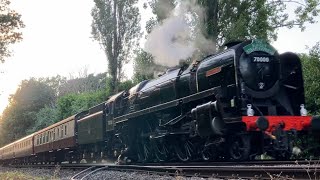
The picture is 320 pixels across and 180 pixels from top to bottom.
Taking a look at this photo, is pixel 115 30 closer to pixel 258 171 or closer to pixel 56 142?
pixel 56 142

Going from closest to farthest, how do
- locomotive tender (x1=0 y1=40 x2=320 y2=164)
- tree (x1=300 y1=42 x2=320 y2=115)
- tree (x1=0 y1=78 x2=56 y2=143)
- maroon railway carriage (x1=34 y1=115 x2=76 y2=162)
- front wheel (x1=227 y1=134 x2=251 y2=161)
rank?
locomotive tender (x1=0 y1=40 x2=320 y2=164), front wheel (x1=227 y1=134 x2=251 y2=161), tree (x1=300 y1=42 x2=320 y2=115), maroon railway carriage (x1=34 y1=115 x2=76 y2=162), tree (x1=0 y1=78 x2=56 y2=143)

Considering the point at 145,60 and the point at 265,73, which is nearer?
the point at 265,73

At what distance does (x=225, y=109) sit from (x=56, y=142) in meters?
16.9

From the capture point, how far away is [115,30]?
32.6m

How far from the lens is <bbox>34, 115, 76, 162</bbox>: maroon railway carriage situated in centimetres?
2273

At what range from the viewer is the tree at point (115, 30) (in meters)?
31.6

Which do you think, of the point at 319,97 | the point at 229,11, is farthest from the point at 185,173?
the point at 229,11

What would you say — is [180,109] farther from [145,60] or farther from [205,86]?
[145,60]

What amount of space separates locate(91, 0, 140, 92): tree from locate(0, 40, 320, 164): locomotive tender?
15.8 metres

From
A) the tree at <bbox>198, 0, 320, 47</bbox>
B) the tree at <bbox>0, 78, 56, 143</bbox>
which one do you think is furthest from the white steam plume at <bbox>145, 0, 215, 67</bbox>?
the tree at <bbox>0, 78, 56, 143</bbox>

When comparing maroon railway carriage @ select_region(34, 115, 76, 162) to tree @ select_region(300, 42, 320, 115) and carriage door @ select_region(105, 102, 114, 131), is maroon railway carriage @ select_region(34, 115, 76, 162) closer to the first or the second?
carriage door @ select_region(105, 102, 114, 131)

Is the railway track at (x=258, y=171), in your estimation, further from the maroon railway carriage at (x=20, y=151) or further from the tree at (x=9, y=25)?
the maroon railway carriage at (x=20, y=151)

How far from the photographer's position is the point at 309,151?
14375 mm

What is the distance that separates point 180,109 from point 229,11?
1067 centimetres
